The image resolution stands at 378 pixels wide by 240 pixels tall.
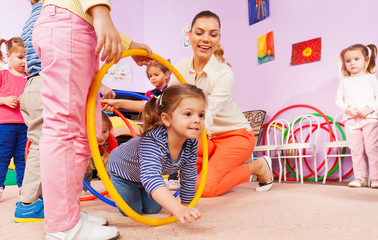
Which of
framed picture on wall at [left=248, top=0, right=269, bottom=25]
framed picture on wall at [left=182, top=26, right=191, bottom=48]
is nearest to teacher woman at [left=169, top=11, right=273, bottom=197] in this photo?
framed picture on wall at [left=248, top=0, right=269, bottom=25]

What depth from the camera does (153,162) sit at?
104 cm

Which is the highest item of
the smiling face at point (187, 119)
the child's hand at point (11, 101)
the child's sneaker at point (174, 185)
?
the child's hand at point (11, 101)

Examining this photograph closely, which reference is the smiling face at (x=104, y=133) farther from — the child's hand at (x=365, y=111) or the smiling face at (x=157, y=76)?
the child's hand at (x=365, y=111)

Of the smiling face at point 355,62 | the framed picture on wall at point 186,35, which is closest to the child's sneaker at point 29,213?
the smiling face at point 355,62

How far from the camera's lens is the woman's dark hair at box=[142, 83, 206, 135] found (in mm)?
1118

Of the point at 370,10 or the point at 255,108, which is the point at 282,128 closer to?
the point at 255,108

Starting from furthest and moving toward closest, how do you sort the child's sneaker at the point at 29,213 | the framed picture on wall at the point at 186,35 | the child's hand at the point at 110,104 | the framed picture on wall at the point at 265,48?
1. the framed picture on wall at the point at 186,35
2. the framed picture on wall at the point at 265,48
3. the child's hand at the point at 110,104
4. the child's sneaker at the point at 29,213

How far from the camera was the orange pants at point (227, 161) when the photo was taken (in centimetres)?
180

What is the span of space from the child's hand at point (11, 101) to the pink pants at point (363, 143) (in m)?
2.47

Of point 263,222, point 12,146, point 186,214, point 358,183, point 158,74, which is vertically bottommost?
point 358,183

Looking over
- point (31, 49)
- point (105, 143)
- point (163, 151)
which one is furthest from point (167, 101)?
point (105, 143)

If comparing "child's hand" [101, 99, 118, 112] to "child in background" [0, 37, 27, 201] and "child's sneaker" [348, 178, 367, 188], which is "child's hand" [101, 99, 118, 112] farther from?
"child's sneaker" [348, 178, 367, 188]

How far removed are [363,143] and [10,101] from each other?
102 inches

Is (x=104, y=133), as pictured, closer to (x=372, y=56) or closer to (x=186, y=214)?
(x=186, y=214)
